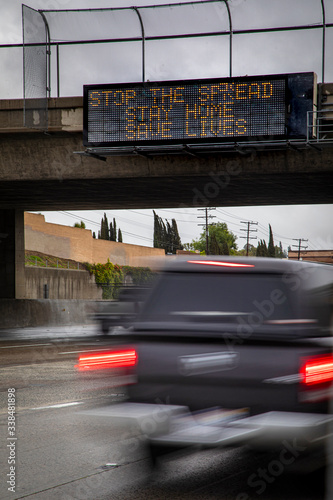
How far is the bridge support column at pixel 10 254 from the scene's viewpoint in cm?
2816

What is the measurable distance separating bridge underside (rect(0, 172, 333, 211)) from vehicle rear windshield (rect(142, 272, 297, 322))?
1391 centimetres

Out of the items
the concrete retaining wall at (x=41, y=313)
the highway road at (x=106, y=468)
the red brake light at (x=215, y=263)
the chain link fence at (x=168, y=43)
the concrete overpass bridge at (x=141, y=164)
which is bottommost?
the concrete retaining wall at (x=41, y=313)

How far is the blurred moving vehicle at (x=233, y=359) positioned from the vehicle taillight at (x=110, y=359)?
0.01 meters

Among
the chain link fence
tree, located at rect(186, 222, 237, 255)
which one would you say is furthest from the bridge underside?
tree, located at rect(186, 222, 237, 255)

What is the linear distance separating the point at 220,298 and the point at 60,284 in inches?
1677

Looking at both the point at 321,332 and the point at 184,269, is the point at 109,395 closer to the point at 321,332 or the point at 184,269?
the point at 184,269

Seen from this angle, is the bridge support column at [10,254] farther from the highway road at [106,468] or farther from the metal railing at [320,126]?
the highway road at [106,468]

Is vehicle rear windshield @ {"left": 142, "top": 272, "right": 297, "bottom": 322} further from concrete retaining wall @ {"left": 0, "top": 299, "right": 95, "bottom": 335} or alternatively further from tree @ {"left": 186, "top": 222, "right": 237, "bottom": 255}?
tree @ {"left": 186, "top": 222, "right": 237, "bottom": 255}

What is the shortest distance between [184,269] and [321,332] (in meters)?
1.22

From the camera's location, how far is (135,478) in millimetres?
5258

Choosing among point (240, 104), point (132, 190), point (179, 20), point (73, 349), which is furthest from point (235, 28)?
point (73, 349)

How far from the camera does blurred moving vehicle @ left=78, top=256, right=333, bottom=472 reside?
4738mm

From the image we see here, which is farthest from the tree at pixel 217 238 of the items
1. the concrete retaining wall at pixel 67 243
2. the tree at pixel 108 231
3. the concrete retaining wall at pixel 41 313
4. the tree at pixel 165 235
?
the concrete retaining wall at pixel 41 313

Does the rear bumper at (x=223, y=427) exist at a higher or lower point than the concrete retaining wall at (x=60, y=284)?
higher
